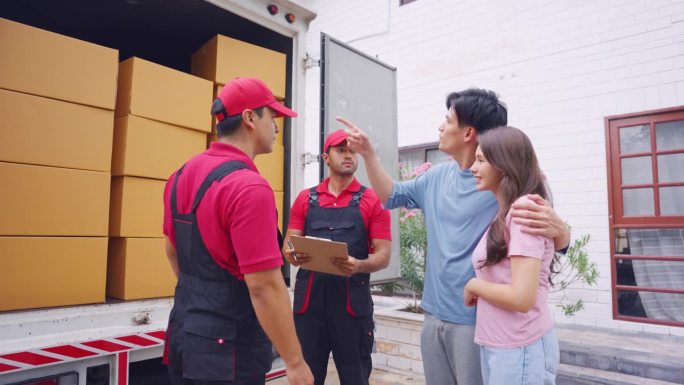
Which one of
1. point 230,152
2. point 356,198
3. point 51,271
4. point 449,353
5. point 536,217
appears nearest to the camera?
point 536,217

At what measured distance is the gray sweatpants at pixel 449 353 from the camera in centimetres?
160

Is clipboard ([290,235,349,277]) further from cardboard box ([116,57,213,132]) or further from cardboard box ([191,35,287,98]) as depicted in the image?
cardboard box ([191,35,287,98])

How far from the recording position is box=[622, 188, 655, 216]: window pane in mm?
4570

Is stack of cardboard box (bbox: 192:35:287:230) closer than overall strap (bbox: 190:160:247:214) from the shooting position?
No

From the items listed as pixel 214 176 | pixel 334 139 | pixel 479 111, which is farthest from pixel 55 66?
pixel 479 111

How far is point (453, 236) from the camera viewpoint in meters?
1.78

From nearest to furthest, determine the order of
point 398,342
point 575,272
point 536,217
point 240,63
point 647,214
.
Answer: point 536,217, point 240,63, point 398,342, point 647,214, point 575,272

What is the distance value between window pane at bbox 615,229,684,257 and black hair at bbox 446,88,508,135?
3665mm

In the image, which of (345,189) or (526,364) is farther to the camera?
(345,189)

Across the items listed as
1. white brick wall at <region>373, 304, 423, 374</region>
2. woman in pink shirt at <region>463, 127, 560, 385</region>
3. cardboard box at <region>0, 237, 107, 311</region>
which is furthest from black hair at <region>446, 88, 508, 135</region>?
white brick wall at <region>373, 304, 423, 374</region>

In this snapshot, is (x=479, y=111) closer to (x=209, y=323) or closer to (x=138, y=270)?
(x=209, y=323)

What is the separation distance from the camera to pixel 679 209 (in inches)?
174

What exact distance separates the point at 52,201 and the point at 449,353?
6.13ft

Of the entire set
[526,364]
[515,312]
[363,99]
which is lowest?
[526,364]
